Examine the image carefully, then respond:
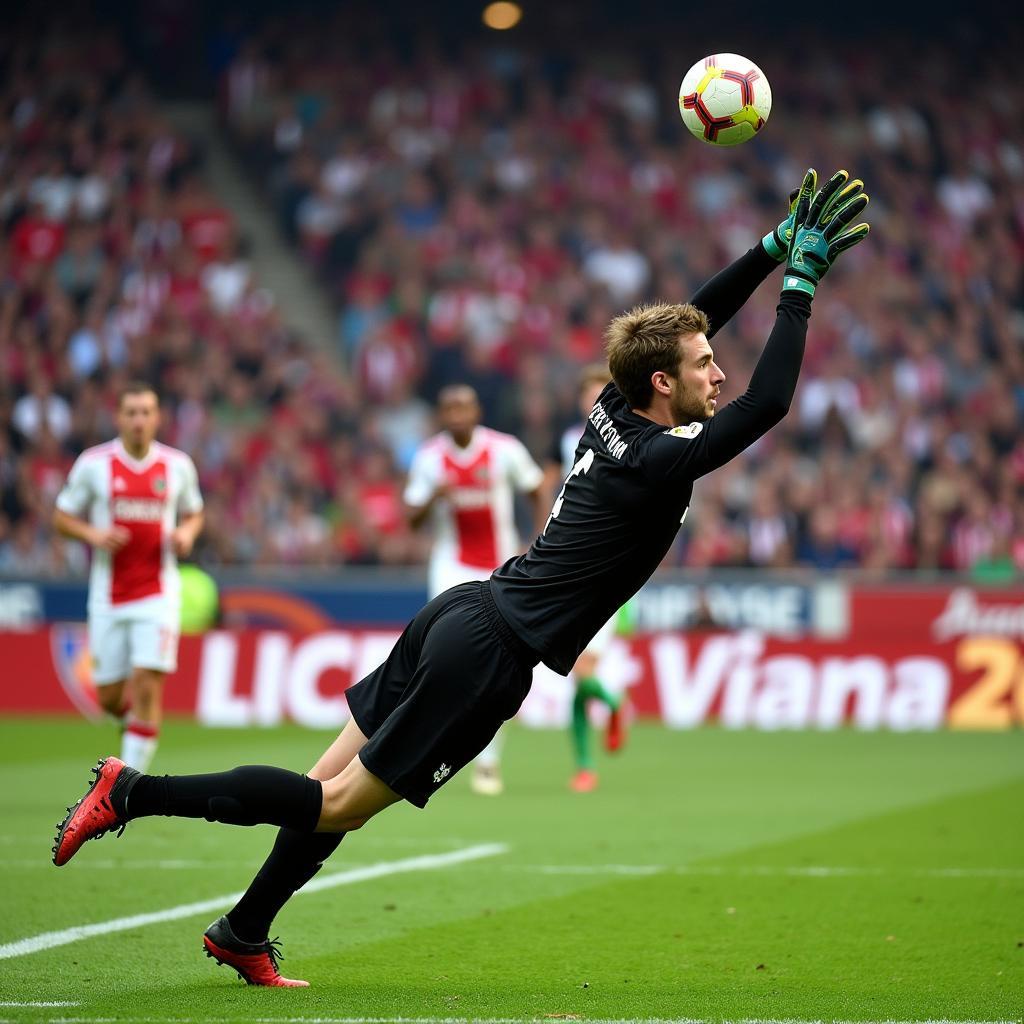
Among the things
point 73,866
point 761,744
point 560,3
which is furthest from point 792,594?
point 560,3

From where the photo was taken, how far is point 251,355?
78.2ft

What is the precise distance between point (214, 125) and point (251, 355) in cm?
709

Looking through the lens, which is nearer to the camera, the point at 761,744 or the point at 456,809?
the point at 456,809

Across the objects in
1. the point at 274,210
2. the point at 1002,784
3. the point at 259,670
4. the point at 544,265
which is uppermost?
the point at 274,210

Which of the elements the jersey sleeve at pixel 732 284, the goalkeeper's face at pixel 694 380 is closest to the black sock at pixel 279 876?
the goalkeeper's face at pixel 694 380

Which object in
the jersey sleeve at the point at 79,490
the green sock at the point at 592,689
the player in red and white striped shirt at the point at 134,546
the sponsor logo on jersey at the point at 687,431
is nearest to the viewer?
the sponsor logo on jersey at the point at 687,431

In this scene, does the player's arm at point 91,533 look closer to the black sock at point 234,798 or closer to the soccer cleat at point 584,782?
the soccer cleat at point 584,782

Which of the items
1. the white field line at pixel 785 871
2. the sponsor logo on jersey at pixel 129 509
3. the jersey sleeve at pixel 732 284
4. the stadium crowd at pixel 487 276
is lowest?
the white field line at pixel 785 871

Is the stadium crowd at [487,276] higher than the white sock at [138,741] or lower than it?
higher

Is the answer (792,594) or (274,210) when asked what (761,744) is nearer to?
(792,594)

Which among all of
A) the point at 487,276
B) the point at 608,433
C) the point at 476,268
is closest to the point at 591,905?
the point at 608,433

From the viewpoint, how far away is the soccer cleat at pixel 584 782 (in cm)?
1202

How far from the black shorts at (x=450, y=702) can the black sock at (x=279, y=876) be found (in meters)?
0.45

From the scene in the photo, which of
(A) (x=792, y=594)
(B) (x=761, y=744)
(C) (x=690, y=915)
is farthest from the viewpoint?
(A) (x=792, y=594)
